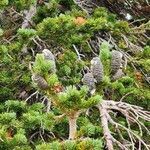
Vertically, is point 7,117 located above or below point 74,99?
below

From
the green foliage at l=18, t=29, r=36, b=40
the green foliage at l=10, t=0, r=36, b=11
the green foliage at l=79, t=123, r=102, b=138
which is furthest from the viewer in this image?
the green foliage at l=10, t=0, r=36, b=11

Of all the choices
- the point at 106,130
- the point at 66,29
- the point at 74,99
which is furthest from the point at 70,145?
the point at 66,29

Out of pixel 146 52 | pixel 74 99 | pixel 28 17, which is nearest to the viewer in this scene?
pixel 74 99

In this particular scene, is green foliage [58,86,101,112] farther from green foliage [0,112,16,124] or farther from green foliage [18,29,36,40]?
green foliage [18,29,36,40]

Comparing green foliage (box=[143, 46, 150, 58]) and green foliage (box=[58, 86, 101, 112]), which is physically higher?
green foliage (box=[58, 86, 101, 112])

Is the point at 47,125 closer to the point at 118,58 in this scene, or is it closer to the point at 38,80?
the point at 38,80

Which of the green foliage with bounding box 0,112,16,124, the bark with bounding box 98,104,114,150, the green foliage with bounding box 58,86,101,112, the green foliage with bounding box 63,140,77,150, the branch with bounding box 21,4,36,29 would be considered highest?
the green foliage with bounding box 58,86,101,112

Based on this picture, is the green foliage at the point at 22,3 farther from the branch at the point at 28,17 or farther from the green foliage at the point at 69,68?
the branch at the point at 28,17

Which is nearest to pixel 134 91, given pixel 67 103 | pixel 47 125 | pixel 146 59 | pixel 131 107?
pixel 131 107

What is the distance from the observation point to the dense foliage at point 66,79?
2727 millimetres

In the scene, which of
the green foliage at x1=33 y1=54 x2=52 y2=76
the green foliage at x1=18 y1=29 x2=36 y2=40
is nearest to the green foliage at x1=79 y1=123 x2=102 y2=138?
the green foliage at x1=33 y1=54 x2=52 y2=76

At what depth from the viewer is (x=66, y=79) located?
4.12 metres

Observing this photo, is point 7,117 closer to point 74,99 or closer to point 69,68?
point 74,99

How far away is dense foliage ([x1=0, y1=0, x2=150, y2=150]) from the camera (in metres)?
2.73
